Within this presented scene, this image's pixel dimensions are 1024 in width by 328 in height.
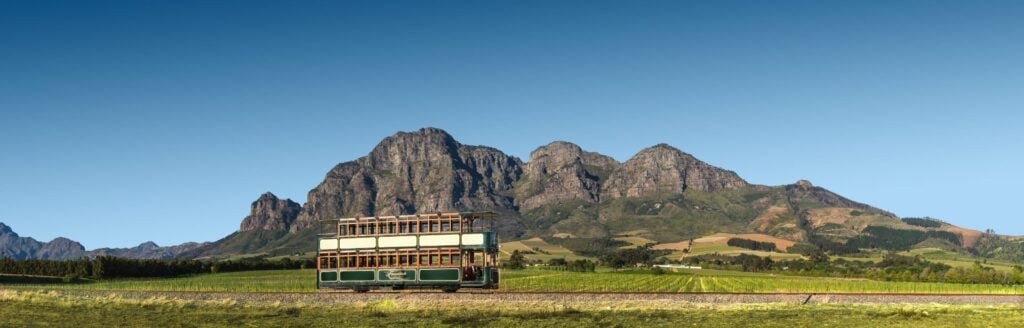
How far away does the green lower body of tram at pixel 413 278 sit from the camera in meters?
60.1

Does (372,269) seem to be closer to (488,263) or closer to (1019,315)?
(488,263)

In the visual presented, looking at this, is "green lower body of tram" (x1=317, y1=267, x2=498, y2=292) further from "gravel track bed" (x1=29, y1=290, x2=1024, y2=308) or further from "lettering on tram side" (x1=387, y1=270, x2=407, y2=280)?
"gravel track bed" (x1=29, y1=290, x2=1024, y2=308)

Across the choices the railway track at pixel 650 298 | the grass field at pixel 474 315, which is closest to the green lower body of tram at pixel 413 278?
the railway track at pixel 650 298

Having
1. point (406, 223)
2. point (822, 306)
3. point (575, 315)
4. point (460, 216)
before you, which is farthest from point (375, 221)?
point (822, 306)

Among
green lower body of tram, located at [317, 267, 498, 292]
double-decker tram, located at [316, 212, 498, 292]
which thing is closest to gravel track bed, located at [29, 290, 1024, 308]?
green lower body of tram, located at [317, 267, 498, 292]

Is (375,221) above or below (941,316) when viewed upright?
above

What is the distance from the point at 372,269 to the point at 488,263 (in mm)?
8958

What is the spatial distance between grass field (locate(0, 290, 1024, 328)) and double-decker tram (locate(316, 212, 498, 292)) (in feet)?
27.4

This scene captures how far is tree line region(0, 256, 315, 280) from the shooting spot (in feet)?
406

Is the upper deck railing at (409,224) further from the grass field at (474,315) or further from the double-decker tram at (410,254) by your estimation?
the grass field at (474,315)

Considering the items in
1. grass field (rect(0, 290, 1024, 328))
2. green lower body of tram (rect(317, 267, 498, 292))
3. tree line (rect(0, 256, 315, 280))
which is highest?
tree line (rect(0, 256, 315, 280))

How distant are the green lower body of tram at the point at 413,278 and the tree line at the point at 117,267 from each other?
74.2 m

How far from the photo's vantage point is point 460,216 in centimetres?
5984

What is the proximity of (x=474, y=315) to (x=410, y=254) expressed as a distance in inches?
791
